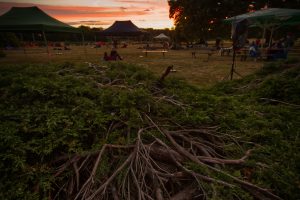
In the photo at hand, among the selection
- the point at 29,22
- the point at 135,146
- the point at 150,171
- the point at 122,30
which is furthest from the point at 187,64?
the point at 150,171

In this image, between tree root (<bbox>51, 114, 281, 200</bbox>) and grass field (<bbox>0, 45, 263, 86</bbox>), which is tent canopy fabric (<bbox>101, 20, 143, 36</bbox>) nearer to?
grass field (<bbox>0, 45, 263, 86</bbox>)

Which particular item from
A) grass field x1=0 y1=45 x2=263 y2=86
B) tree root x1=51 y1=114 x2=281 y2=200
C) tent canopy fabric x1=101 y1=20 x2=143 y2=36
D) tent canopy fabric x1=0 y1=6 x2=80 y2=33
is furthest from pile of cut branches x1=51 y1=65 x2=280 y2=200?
tent canopy fabric x1=101 y1=20 x2=143 y2=36

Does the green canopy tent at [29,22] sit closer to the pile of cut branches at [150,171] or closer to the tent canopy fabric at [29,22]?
the tent canopy fabric at [29,22]

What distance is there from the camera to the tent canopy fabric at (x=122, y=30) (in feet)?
76.6

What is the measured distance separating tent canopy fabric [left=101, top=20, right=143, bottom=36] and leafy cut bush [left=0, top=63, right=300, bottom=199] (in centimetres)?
2100

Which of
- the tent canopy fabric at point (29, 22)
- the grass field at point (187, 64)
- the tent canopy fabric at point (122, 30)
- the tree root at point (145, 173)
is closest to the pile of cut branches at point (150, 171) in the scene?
the tree root at point (145, 173)

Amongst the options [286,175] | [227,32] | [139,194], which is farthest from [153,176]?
[227,32]

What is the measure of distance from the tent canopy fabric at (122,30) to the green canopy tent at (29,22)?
655cm

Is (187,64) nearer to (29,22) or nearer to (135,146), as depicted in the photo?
(29,22)

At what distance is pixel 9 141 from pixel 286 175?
272 cm

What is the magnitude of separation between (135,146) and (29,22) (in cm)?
1634

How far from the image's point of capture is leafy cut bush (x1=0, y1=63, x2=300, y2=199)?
6.51ft

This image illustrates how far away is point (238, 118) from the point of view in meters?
3.25

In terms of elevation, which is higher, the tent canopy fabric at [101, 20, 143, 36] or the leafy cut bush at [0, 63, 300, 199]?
the tent canopy fabric at [101, 20, 143, 36]
